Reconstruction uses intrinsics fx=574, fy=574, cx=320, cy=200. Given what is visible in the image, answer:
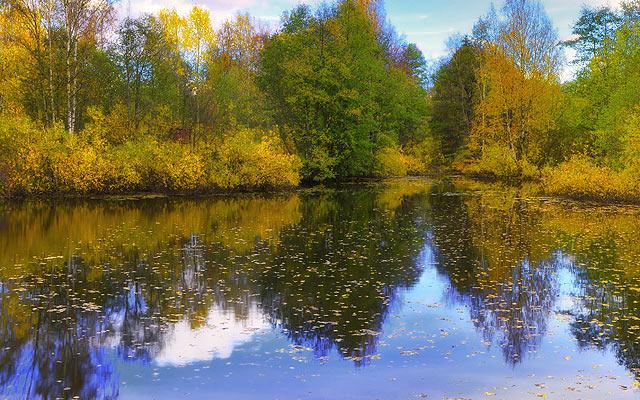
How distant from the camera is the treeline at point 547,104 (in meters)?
31.2

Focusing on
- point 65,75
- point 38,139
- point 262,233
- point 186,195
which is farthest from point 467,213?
point 65,75

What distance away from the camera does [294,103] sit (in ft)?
144

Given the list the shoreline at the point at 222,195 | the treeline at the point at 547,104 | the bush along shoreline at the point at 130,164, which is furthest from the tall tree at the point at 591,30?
the bush along shoreline at the point at 130,164

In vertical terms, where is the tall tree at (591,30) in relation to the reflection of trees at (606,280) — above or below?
above

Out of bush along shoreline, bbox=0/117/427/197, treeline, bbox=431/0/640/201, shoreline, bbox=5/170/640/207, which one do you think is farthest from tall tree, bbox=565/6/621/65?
bush along shoreline, bbox=0/117/427/197

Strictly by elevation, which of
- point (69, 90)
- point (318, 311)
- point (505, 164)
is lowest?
point (318, 311)

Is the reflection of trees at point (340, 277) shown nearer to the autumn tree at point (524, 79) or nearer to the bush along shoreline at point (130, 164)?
the bush along shoreline at point (130, 164)

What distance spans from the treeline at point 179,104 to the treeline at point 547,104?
709 centimetres

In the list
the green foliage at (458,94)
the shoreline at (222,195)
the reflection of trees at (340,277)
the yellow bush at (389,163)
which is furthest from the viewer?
the green foliage at (458,94)

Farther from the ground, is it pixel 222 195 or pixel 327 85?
pixel 327 85

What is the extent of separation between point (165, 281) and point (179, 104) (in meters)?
31.9

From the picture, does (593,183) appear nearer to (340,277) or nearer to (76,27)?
(340,277)

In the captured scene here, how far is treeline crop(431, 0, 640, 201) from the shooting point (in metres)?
31.2

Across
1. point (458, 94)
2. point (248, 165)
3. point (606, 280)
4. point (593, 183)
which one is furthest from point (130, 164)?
point (458, 94)
